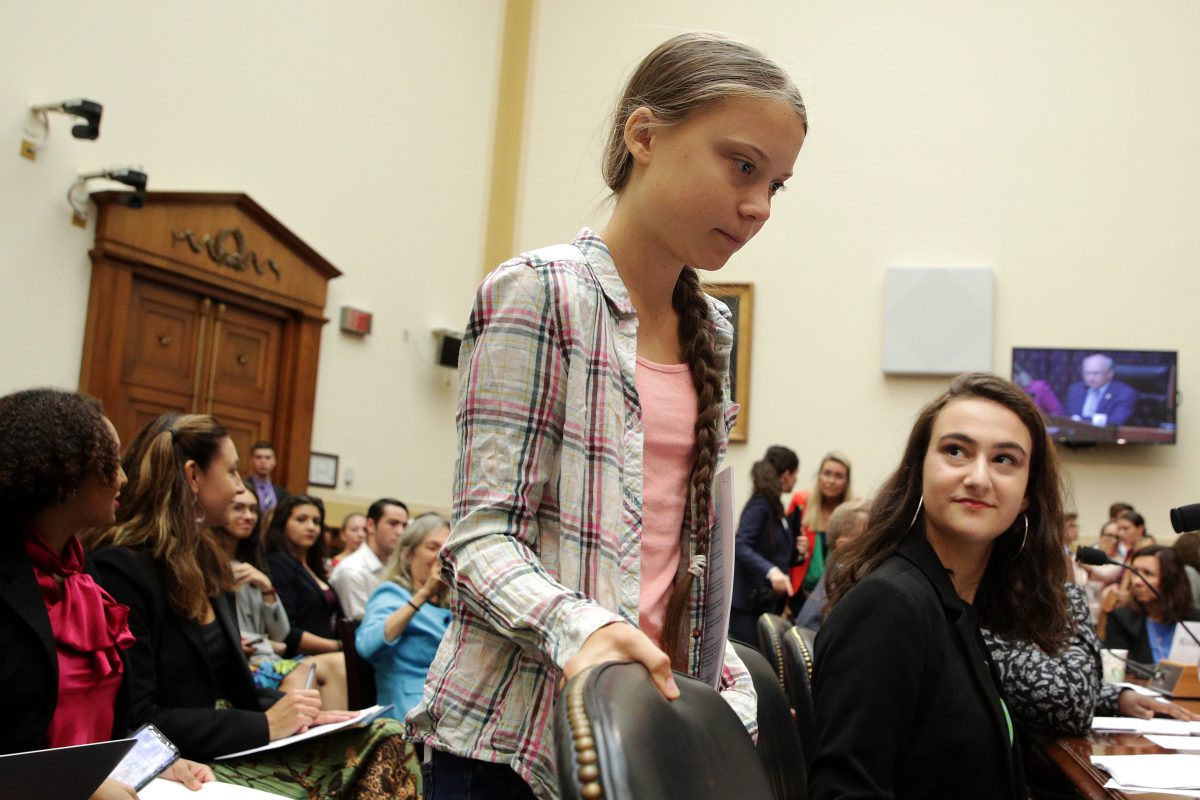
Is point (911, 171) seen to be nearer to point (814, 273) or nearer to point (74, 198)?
point (814, 273)

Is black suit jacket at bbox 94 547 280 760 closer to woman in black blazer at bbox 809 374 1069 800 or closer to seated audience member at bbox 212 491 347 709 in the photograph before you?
seated audience member at bbox 212 491 347 709

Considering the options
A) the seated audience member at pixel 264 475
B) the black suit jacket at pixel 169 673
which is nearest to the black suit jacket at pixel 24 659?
the black suit jacket at pixel 169 673

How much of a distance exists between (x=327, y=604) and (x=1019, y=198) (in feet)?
20.8

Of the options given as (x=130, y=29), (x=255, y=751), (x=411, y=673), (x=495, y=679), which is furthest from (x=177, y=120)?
(x=495, y=679)

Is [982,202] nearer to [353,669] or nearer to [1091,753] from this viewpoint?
[353,669]

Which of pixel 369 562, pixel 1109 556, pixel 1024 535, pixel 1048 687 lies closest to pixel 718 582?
pixel 1024 535

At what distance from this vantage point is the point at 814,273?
29.8ft

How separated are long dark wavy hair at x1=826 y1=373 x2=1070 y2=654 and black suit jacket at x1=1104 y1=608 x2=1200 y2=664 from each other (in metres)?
2.94

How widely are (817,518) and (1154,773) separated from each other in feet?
15.2

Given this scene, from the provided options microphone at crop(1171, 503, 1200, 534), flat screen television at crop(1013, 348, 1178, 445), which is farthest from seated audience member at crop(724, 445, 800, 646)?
microphone at crop(1171, 503, 1200, 534)

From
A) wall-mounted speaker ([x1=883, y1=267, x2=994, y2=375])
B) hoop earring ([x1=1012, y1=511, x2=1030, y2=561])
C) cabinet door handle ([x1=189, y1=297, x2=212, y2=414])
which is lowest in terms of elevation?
hoop earring ([x1=1012, y1=511, x2=1030, y2=561])

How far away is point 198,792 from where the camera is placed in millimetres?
2037

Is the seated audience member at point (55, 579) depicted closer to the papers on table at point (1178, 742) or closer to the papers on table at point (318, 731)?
the papers on table at point (318, 731)

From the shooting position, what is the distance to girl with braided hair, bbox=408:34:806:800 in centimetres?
90
